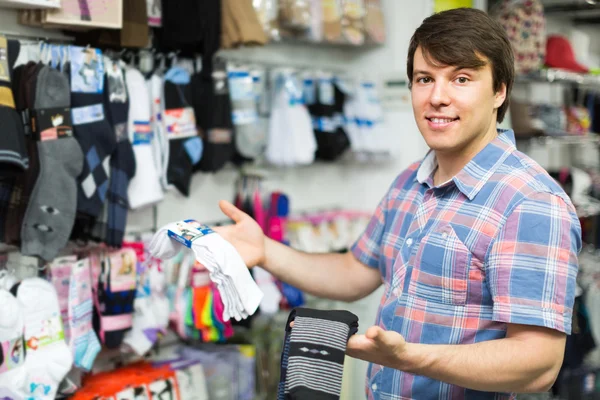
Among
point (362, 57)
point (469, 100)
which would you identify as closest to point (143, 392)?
point (469, 100)

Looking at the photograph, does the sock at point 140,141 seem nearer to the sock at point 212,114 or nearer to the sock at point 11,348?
the sock at point 212,114

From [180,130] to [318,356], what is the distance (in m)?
2.04

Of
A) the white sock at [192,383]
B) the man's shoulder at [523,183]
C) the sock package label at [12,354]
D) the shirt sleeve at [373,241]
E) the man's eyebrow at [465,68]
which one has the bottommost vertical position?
the white sock at [192,383]

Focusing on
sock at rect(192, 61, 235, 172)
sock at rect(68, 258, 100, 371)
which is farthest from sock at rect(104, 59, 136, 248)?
sock at rect(192, 61, 235, 172)

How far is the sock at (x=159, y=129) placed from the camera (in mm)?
3270

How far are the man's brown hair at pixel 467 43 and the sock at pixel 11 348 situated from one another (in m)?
1.74

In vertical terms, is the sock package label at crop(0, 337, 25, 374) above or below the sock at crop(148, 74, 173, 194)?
below

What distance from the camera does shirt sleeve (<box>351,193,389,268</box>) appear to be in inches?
83.8

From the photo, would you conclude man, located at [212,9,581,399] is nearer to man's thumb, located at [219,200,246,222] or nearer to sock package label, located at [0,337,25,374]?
man's thumb, located at [219,200,246,222]


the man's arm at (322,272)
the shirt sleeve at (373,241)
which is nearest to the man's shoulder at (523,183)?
the shirt sleeve at (373,241)

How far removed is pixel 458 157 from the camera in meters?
1.82

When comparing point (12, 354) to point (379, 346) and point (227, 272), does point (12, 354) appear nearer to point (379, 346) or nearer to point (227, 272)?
point (227, 272)

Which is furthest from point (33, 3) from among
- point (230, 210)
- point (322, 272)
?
point (322, 272)

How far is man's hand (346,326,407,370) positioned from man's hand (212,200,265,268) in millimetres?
575
